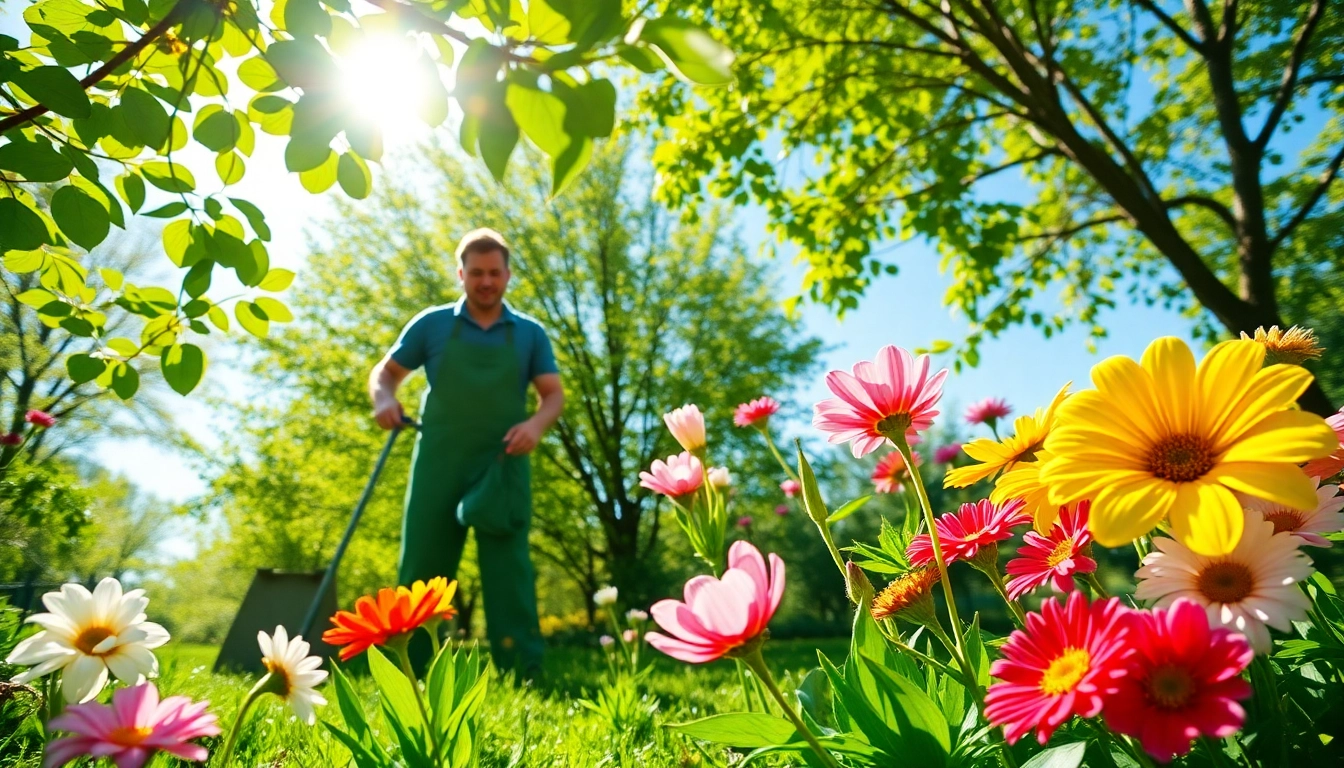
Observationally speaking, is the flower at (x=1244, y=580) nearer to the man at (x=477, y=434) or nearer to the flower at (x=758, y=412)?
the flower at (x=758, y=412)

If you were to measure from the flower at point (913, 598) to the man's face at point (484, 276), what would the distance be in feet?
9.61

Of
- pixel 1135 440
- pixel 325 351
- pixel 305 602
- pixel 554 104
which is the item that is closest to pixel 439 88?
pixel 554 104

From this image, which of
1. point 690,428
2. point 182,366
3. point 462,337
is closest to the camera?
point 182,366

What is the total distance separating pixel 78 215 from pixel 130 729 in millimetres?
824

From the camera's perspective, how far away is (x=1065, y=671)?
0.59m

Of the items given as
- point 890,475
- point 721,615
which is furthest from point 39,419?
point 721,615

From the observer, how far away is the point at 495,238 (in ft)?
11.5

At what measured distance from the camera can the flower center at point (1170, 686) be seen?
547mm

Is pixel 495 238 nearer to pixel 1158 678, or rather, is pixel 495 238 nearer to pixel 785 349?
pixel 1158 678

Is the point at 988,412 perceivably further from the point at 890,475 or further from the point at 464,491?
the point at 464,491

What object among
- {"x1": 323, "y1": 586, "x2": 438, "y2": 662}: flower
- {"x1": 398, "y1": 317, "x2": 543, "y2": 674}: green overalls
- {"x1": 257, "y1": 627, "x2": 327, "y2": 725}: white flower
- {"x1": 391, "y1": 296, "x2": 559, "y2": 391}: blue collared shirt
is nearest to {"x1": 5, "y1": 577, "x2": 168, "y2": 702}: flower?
{"x1": 257, "y1": 627, "x2": 327, "y2": 725}: white flower

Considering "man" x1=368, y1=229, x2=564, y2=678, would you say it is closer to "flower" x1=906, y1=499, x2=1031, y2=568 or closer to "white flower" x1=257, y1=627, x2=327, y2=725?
"white flower" x1=257, y1=627, x2=327, y2=725

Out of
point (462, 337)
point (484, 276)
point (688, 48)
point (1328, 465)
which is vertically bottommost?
point (1328, 465)

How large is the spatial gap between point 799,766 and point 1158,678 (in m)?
0.69
